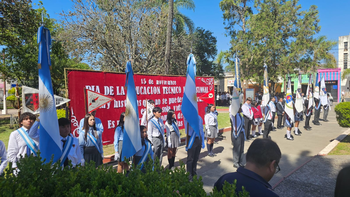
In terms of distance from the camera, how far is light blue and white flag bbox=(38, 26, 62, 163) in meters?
→ 3.43

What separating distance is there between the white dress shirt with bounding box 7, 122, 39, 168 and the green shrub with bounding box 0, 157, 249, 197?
1417mm

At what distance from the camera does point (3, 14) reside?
11.2 m

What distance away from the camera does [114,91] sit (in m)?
7.86

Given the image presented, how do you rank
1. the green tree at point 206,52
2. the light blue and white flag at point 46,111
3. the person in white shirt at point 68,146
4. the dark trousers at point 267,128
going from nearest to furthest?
the light blue and white flag at point 46,111 < the person in white shirt at point 68,146 < the dark trousers at point 267,128 < the green tree at point 206,52

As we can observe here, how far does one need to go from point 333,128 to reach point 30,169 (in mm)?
14041

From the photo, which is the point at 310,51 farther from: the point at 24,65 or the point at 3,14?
the point at 24,65

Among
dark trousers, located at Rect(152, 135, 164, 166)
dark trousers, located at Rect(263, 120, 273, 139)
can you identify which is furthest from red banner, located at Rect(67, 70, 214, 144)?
dark trousers, located at Rect(263, 120, 273, 139)

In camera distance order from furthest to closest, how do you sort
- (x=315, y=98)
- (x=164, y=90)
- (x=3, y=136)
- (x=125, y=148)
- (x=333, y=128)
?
(x=315, y=98), (x=333, y=128), (x=3, y=136), (x=164, y=90), (x=125, y=148)

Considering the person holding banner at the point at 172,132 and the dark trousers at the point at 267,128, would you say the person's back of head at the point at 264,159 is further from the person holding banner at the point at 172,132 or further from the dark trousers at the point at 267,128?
the dark trousers at the point at 267,128

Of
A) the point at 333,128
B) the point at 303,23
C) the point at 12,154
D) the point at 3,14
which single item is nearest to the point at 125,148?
the point at 12,154

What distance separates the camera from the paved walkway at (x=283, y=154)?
610 cm

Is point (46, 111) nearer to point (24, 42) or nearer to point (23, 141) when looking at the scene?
point (23, 141)

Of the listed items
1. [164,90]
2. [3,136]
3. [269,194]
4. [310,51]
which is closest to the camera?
[269,194]

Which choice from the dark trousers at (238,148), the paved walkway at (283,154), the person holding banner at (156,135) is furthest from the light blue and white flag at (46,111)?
the dark trousers at (238,148)
